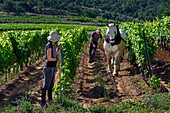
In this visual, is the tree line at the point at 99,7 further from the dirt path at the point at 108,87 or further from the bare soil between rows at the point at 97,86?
the dirt path at the point at 108,87

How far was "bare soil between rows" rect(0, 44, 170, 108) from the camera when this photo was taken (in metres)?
9.54

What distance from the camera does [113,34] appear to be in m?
12.6

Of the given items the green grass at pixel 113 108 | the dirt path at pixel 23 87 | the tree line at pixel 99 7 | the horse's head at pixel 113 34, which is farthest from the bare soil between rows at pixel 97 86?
the tree line at pixel 99 7

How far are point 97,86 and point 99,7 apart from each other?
12551 centimetres

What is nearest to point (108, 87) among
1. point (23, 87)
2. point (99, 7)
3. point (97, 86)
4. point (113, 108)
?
point (97, 86)

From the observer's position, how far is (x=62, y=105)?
26.9 ft

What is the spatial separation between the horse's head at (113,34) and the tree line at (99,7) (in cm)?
7892

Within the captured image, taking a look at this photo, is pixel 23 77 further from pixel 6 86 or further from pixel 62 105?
pixel 62 105

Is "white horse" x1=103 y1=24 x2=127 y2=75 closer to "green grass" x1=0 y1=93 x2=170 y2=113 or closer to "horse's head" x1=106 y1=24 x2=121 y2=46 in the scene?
"horse's head" x1=106 y1=24 x2=121 y2=46

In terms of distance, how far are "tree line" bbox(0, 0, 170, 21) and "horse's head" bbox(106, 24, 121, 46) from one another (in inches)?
3107

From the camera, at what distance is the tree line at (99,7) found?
10150cm

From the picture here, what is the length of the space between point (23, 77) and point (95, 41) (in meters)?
4.67

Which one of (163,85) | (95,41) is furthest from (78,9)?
(163,85)

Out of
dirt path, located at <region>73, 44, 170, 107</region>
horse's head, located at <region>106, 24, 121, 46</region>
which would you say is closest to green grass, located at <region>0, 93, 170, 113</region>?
dirt path, located at <region>73, 44, 170, 107</region>
